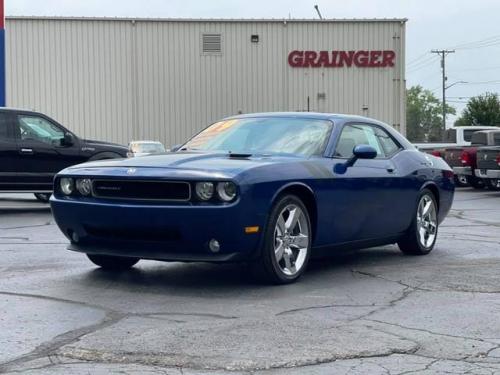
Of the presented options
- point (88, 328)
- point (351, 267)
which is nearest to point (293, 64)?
point (351, 267)

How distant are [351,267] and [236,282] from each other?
143cm

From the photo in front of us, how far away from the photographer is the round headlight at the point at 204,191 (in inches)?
267

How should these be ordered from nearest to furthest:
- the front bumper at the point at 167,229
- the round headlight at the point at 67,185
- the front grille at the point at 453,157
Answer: the front bumper at the point at 167,229
the round headlight at the point at 67,185
the front grille at the point at 453,157

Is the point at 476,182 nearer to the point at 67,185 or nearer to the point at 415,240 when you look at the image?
the point at 415,240

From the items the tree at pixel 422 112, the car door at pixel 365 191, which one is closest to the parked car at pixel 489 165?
the car door at pixel 365 191

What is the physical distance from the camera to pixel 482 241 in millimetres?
10742

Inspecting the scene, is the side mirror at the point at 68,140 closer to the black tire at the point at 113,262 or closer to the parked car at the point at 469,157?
the black tire at the point at 113,262

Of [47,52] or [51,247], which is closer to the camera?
[51,247]

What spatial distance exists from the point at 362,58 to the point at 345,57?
671mm

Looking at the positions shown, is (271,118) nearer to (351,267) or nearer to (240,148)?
(240,148)

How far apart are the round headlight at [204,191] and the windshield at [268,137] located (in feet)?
4.10

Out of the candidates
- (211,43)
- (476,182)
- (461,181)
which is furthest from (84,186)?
(211,43)

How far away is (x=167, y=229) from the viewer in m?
6.82

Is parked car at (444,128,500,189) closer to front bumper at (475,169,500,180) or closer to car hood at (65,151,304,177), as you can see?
front bumper at (475,169,500,180)
